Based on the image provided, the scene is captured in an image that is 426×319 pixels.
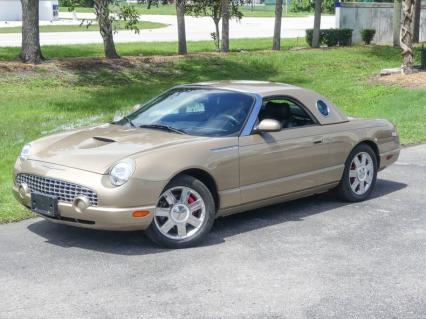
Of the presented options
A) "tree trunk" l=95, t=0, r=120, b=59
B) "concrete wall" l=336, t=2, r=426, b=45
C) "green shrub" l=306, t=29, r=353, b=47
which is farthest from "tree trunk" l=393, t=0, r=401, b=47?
"tree trunk" l=95, t=0, r=120, b=59

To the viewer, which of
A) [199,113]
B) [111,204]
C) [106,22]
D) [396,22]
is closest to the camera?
[111,204]

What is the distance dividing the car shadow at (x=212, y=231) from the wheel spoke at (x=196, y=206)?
1.08 feet

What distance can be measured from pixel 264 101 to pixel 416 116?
27.7 ft

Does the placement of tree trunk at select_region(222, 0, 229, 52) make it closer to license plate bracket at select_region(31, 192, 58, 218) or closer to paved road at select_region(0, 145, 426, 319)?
paved road at select_region(0, 145, 426, 319)

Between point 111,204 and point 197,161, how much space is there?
905 mm

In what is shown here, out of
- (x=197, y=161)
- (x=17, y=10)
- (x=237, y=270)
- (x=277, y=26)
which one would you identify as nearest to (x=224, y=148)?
(x=197, y=161)

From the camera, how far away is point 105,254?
6.37 m

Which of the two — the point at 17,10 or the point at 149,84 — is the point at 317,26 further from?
the point at 17,10

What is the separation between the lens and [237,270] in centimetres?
599

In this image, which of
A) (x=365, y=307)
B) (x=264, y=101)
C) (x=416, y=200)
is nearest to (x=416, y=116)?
(x=416, y=200)

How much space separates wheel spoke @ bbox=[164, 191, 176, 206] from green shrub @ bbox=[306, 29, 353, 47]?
21.8 metres

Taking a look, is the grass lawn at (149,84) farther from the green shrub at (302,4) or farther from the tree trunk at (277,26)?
the green shrub at (302,4)

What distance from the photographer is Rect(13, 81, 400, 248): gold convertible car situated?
247 inches

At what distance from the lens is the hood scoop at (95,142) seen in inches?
266
